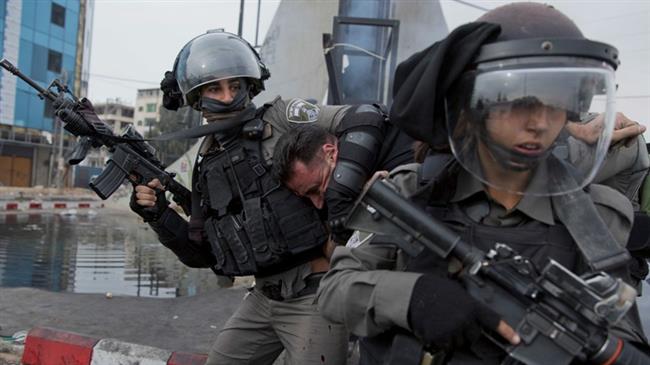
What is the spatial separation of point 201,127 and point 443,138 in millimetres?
1214

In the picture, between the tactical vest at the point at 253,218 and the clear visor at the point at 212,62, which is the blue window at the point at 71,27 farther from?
the tactical vest at the point at 253,218

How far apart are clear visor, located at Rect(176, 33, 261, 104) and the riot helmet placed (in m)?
1.34

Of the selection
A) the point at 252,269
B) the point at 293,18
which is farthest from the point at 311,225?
the point at 293,18

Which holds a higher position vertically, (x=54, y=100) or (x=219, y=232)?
(x=54, y=100)

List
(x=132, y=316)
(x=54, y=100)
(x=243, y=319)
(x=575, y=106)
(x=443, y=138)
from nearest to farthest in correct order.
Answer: (x=575, y=106) → (x=443, y=138) → (x=243, y=319) → (x=54, y=100) → (x=132, y=316)

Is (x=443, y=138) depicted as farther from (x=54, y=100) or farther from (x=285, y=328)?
(x=54, y=100)

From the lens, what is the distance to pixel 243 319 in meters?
2.29

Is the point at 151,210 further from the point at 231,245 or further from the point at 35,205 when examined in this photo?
the point at 35,205

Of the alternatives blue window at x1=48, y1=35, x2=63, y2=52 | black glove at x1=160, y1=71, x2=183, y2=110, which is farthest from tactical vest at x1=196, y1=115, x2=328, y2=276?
blue window at x1=48, y1=35, x2=63, y2=52

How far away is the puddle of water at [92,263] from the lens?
20.6 feet

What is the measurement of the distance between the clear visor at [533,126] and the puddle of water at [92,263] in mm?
3395

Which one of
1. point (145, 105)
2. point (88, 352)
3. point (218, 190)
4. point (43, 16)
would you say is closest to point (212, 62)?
point (218, 190)

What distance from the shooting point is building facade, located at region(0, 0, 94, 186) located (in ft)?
86.6

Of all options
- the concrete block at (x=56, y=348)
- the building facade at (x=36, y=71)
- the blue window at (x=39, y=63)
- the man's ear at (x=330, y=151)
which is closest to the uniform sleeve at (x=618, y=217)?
the man's ear at (x=330, y=151)
